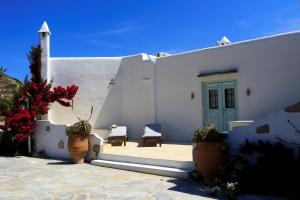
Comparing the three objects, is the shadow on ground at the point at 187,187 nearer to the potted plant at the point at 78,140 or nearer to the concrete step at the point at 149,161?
the concrete step at the point at 149,161

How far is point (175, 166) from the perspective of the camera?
945 centimetres

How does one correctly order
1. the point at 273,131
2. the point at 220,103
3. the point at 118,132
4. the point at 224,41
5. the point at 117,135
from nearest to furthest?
the point at 273,131 → the point at 220,103 → the point at 117,135 → the point at 118,132 → the point at 224,41

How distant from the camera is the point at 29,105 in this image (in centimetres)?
1468

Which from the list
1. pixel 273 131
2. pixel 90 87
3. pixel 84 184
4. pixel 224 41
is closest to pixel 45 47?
pixel 90 87

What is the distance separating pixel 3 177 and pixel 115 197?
14.4ft

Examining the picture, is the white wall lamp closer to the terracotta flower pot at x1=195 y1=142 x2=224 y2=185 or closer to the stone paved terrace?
the stone paved terrace

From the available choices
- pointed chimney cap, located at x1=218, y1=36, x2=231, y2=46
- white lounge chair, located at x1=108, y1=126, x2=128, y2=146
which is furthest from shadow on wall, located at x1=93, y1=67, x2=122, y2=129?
pointed chimney cap, located at x1=218, y1=36, x2=231, y2=46

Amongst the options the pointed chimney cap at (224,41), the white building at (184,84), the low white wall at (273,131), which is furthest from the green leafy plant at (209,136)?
the pointed chimney cap at (224,41)

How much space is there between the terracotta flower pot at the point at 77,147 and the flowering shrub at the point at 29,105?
3.21 meters

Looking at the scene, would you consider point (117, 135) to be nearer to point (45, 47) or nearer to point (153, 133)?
point (153, 133)

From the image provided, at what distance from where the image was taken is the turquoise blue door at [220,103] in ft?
41.7

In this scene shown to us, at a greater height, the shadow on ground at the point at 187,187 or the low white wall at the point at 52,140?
the low white wall at the point at 52,140

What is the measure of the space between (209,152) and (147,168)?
2403mm

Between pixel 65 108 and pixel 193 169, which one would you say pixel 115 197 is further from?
pixel 65 108
